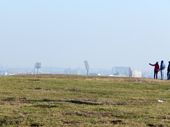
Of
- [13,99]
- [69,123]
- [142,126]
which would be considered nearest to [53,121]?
[69,123]

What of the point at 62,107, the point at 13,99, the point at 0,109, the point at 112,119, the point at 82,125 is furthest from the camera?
the point at 13,99

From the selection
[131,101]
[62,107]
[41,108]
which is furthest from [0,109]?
[131,101]

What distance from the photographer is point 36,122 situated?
1073cm

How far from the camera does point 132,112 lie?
13023 millimetres

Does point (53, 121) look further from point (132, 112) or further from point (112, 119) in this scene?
point (132, 112)

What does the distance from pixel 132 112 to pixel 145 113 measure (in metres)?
0.49

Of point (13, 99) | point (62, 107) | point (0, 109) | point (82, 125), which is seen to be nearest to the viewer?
point (82, 125)

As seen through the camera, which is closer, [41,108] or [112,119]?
[112,119]

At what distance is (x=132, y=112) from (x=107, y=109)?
1043 millimetres

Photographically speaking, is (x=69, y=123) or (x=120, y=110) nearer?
(x=69, y=123)

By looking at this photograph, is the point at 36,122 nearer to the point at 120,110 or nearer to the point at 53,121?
the point at 53,121

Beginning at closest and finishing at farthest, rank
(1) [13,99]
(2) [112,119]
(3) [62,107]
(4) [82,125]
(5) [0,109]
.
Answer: (4) [82,125] → (2) [112,119] → (5) [0,109] → (3) [62,107] → (1) [13,99]

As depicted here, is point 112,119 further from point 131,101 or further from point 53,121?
point 131,101

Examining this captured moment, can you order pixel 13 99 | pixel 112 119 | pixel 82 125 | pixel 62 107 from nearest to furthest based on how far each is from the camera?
pixel 82 125
pixel 112 119
pixel 62 107
pixel 13 99
